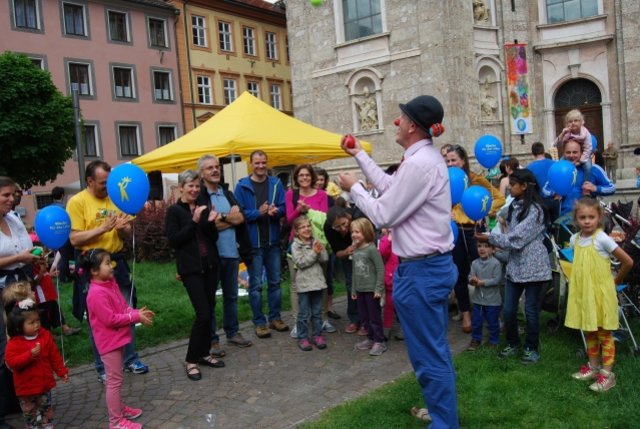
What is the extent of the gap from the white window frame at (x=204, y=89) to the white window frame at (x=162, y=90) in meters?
1.81

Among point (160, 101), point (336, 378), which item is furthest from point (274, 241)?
point (160, 101)

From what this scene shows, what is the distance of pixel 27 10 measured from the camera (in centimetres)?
2791

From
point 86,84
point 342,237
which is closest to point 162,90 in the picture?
point 86,84

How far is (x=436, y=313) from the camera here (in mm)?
3379

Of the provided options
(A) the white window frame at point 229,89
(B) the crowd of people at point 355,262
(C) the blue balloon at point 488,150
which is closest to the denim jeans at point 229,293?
(B) the crowd of people at point 355,262

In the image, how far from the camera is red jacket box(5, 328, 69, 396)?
4.06 m

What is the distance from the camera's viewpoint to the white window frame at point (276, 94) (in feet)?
126

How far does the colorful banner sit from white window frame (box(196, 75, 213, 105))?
1946 centimetres

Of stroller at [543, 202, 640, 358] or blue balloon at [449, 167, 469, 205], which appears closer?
stroller at [543, 202, 640, 358]

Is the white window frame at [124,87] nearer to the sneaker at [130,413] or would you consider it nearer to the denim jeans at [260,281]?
the denim jeans at [260,281]

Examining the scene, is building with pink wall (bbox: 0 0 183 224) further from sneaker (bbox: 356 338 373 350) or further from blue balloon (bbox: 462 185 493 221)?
blue balloon (bbox: 462 185 493 221)

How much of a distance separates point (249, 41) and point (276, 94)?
3.96 metres

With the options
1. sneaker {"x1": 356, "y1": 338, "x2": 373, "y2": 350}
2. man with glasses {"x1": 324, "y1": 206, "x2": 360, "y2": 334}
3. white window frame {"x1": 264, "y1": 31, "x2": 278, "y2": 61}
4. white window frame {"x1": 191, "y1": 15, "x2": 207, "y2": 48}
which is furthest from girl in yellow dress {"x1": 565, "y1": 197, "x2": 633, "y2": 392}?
white window frame {"x1": 264, "y1": 31, "x2": 278, "y2": 61}

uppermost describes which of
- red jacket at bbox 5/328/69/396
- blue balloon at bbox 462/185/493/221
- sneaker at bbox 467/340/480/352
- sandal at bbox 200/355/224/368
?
blue balloon at bbox 462/185/493/221
